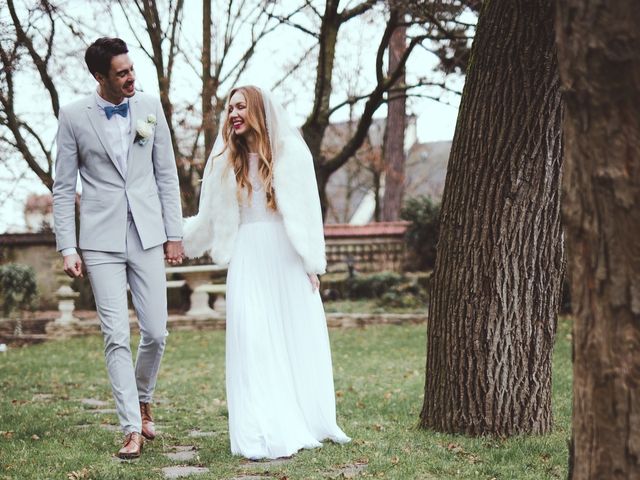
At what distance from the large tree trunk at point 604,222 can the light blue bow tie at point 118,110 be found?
10.2ft

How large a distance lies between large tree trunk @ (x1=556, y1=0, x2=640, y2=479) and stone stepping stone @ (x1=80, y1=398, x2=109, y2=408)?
5205mm

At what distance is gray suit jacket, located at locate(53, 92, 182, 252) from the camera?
Result: 180 inches

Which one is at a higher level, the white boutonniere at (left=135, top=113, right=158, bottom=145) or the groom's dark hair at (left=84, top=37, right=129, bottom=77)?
the groom's dark hair at (left=84, top=37, right=129, bottom=77)

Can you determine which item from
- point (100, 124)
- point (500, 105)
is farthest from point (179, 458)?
point (500, 105)

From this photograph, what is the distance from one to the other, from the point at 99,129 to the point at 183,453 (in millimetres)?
1932

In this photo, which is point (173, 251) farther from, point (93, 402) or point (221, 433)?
point (93, 402)

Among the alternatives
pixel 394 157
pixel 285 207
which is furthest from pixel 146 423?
pixel 394 157

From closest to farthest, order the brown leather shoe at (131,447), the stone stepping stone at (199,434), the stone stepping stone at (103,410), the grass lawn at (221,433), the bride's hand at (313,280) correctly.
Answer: the grass lawn at (221,433), the brown leather shoe at (131,447), the bride's hand at (313,280), the stone stepping stone at (199,434), the stone stepping stone at (103,410)

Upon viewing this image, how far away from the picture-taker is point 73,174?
4609mm

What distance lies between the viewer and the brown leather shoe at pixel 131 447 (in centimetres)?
432

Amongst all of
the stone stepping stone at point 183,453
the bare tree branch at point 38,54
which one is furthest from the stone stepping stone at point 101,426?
the bare tree branch at point 38,54

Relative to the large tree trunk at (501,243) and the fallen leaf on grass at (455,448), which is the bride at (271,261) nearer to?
the fallen leaf on grass at (455,448)

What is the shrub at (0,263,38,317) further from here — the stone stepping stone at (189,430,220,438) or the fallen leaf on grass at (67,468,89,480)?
the fallen leaf on grass at (67,468,89,480)

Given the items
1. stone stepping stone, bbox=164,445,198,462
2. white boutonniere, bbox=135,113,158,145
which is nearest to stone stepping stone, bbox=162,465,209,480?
stone stepping stone, bbox=164,445,198,462
